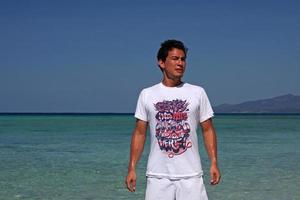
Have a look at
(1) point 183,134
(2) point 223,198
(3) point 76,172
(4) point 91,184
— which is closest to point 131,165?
(1) point 183,134

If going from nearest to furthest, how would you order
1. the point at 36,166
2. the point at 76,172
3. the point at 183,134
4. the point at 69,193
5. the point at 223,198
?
the point at 183,134 → the point at 223,198 → the point at 69,193 → the point at 76,172 → the point at 36,166

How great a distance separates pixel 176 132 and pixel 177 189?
415mm

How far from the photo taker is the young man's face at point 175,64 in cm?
440

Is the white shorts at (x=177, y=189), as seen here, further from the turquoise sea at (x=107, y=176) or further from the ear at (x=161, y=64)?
the turquoise sea at (x=107, y=176)

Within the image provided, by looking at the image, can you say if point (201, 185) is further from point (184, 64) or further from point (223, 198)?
point (223, 198)

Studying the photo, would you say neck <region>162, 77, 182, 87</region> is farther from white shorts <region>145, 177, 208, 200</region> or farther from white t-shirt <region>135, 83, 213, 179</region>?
white shorts <region>145, 177, 208, 200</region>

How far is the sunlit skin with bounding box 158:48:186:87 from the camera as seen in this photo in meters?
4.40

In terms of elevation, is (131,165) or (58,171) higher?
(131,165)

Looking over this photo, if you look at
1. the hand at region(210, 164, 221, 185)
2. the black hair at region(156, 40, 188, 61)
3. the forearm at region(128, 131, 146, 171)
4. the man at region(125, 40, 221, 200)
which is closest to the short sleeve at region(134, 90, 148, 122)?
the man at region(125, 40, 221, 200)

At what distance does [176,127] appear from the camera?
430cm

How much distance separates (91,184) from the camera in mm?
12172


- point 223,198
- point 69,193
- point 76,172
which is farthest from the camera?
point 76,172

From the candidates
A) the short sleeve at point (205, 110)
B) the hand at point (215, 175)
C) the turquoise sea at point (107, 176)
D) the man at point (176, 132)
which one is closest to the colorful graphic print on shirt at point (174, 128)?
the man at point (176, 132)

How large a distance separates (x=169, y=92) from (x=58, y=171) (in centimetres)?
1084
